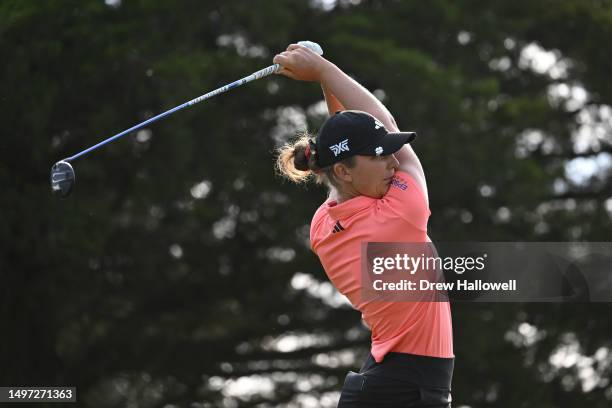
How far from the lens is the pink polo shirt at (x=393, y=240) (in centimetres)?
286

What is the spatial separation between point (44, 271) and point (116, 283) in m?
1.59

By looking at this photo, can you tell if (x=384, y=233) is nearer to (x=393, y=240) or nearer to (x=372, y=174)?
(x=393, y=240)

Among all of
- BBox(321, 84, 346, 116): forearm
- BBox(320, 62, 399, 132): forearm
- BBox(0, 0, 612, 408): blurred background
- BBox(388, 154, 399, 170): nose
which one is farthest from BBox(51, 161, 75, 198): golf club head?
BBox(0, 0, 612, 408): blurred background

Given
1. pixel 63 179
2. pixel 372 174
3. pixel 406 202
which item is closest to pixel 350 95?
pixel 372 174

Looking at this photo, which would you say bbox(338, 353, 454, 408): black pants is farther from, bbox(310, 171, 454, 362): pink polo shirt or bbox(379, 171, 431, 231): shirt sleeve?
bbox(379, 171, 431, 231): shirt sleeve

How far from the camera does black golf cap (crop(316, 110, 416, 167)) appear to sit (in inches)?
113

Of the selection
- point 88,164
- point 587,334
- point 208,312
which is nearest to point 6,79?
point 88,164

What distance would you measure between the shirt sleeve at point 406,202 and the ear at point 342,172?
0.36 feet

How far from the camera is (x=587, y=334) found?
10672mm

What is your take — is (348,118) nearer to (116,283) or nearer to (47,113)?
(47,113)

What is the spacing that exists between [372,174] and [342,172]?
0.08 meters

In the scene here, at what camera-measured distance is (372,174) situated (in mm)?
2922

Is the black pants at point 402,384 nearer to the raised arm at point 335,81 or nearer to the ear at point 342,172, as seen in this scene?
the ear at point 342,172

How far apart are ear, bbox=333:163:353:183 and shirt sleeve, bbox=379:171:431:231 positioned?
4.3 inches
